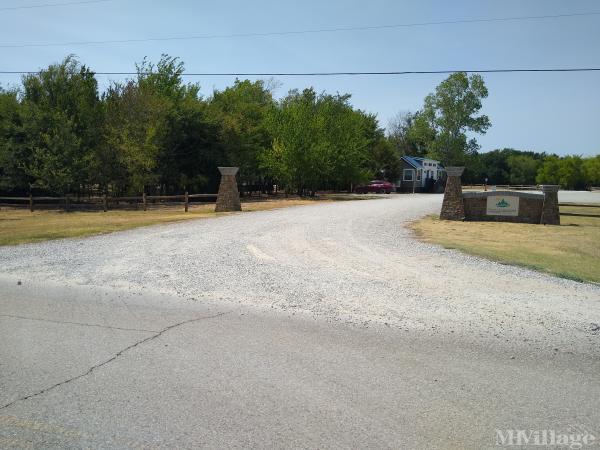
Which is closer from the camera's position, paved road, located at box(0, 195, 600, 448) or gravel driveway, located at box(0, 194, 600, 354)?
paved road, located at box(0, 195, 600, 448)

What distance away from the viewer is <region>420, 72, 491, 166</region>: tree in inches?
2530

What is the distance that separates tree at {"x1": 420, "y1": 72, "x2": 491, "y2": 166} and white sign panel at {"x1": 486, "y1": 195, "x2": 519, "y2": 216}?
46.9 meters

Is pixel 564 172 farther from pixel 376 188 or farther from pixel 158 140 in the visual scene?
pixel 158 140

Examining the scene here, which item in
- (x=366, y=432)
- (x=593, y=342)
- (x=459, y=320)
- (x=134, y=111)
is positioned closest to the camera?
(x=366, y=432)

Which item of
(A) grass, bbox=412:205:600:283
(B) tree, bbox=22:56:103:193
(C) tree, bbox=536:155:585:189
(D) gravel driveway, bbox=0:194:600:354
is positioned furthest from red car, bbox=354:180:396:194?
(D) gravel driveway, bbox=0:194:600:354

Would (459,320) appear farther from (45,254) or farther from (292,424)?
(45,254)

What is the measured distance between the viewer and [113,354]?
15.4ft

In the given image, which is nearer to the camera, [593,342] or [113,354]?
[113,354]

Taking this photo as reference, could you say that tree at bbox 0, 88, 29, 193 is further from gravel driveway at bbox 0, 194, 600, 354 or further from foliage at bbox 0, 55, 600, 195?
gravel driveway at bbox 0, 194, 600, 354

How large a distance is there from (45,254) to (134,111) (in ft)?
75.5

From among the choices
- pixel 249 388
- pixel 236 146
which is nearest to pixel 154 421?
pixel 249 388

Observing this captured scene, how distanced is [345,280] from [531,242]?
9.01 meters

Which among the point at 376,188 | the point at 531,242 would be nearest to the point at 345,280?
the point at 531,242

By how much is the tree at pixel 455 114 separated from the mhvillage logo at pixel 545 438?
66.2 metres
